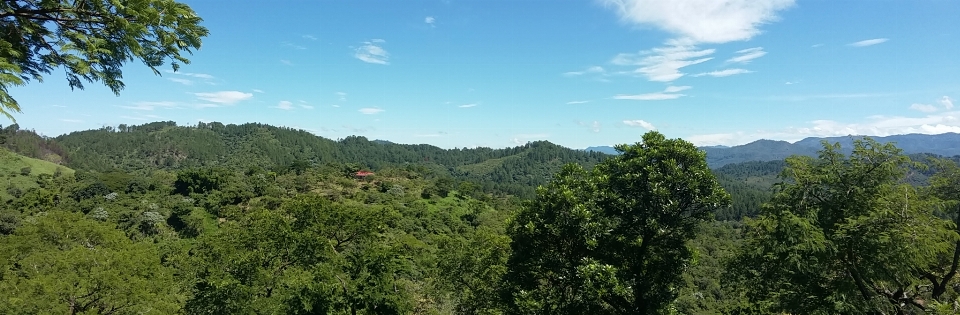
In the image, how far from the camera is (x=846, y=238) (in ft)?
37.5

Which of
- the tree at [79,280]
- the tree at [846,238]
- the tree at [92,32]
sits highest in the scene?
the tree at [92,32]

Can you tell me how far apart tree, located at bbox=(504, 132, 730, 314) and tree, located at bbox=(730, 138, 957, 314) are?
258 cm

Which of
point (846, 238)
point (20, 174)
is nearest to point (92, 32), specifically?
point (846, 238)

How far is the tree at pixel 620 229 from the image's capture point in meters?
10.6

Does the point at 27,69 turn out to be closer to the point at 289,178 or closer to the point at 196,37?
the point at 196,37

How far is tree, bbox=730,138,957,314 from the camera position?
34.7ft

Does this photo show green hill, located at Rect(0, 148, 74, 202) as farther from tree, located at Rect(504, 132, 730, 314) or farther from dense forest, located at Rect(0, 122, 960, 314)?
tree, located at Rect(504, 132, 730, 314)

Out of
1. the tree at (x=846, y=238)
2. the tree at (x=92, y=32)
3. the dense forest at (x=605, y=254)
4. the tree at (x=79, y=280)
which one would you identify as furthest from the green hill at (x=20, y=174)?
the tree at (x=846, y=238)

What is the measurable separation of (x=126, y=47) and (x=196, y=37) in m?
0.89

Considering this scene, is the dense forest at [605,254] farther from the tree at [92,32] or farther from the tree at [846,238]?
the tree at [92,32]

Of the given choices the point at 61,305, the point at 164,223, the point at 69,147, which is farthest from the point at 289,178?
the point at 69,147

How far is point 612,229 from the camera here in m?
11.2

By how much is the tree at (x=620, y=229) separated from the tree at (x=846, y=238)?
8.45ft

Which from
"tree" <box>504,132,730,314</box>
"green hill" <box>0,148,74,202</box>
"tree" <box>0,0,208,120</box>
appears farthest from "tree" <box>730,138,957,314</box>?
"green hill" <box>0,148,74,202</box>
